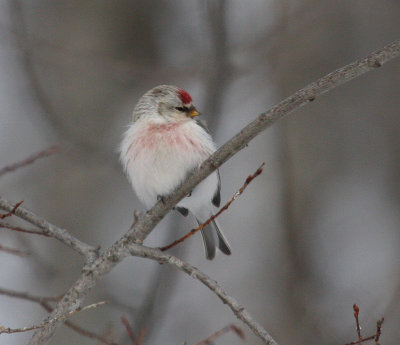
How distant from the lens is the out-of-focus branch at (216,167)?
2.29m

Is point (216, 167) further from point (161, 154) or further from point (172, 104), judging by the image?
point (172, 104)

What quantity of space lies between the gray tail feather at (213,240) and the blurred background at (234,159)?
0.98 meters

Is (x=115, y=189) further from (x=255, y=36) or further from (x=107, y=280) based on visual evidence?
(x=255, y=36)

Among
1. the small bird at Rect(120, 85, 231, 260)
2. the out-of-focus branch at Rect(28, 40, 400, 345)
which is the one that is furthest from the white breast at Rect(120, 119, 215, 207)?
the out-of-focus branch at Rect(28, 40, 400, 345)

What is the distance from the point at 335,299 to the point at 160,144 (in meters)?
2.98

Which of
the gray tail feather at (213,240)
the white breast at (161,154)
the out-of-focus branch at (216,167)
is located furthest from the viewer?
the gray tail feather at (213,240)

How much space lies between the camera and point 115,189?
5637 millimetres

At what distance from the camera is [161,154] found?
3.63 meters

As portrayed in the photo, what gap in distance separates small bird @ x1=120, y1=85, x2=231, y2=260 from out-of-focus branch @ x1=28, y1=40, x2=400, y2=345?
75 centimetres

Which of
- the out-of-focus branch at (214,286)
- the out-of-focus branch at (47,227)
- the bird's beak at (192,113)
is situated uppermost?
the bird's beak at (192,113)

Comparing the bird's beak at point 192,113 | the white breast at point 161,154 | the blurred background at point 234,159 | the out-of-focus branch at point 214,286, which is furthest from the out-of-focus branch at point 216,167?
the blurred background at point 234,159

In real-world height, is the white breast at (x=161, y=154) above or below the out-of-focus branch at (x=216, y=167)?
above

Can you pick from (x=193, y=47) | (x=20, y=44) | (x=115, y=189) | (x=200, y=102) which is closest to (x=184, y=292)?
(x=115, y=189)

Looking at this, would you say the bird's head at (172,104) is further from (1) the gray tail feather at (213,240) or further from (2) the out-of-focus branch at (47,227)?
(2) the out-of-focus branch at (47,227)
